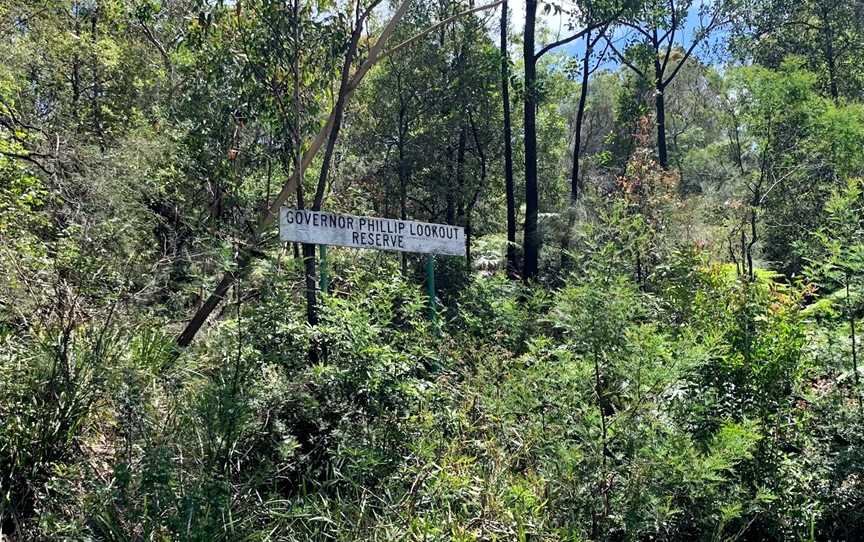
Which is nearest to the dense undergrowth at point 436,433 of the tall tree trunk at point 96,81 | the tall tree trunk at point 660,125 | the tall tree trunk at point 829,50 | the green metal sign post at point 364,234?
the green metal sign post at point 364,234

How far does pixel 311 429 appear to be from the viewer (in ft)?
14.5

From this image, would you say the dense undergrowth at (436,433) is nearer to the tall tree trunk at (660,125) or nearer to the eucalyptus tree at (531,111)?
the eucalyptus tree at (531,111)

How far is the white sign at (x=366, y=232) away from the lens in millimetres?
4996

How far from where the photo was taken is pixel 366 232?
5621 millimetres

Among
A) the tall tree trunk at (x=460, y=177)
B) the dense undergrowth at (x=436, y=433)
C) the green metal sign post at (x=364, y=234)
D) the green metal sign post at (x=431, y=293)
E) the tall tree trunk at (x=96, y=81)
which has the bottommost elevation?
the dense undergrowth at (x=436, y=433)

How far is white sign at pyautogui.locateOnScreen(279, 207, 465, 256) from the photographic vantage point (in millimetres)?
4996

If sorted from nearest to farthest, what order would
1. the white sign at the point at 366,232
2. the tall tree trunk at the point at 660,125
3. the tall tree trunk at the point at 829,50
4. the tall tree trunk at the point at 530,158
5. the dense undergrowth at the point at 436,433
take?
the dense undergrowth at the point at 436,433
the white sign at the point at 366,232
the tall tree trunk at the point at 530,158
the tall tree trunk at the point at 829,50
the tall tree trunk at the point at 660,125

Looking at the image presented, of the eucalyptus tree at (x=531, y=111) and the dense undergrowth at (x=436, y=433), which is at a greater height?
the eucalyptus tree at (x=531, y=111)

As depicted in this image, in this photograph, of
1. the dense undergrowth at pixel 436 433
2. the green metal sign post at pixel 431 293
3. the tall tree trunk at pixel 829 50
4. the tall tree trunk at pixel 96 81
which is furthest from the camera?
the tall tree trunk at pixel 829 50

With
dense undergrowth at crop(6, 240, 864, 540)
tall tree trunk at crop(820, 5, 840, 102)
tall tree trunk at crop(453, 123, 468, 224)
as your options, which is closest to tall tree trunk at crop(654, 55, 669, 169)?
tall tree trunk at crop(820, 5, 840, 102)

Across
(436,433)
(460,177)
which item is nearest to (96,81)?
A: (460,177)

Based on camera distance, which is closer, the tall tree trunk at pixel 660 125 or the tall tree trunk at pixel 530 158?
the tall tree trunk at pixel 530 158

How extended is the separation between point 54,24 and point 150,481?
42.9 ft

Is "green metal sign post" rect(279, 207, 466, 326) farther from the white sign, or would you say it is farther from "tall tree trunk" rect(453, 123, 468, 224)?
"tall tree trunk" rect(453, 123, 468, 224)
